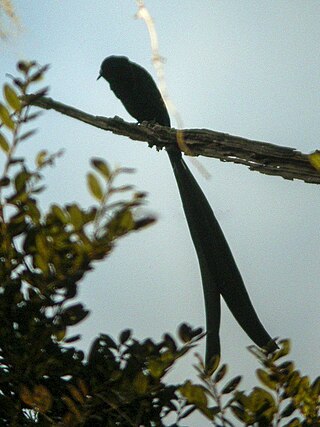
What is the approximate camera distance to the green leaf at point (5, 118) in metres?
1.12

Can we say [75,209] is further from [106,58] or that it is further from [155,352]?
[106,58]

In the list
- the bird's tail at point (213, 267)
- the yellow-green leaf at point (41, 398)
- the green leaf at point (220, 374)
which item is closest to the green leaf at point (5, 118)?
the yellow-green leaf at point (41, 398)

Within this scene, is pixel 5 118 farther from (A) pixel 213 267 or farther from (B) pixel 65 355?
(A) pixel 213 267

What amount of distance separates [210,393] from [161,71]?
0.83 m

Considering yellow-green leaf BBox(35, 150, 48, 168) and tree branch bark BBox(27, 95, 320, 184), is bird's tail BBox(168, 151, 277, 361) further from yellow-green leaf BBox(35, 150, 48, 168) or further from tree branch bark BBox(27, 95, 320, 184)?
yellow-green leaf BBox(35, 150, 48, 168)

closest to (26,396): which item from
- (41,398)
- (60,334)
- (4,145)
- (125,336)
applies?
(41,398)

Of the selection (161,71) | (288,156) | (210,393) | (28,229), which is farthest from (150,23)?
(210,393)

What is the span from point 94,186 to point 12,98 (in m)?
0.25

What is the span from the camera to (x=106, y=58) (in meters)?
2.90

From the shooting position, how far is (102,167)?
98 cm

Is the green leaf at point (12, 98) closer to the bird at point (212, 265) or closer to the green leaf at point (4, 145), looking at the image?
the green leaf at point (4, 145)

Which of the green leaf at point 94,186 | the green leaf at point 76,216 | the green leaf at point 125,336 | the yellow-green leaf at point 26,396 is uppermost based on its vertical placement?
the green leaf at point 94,186

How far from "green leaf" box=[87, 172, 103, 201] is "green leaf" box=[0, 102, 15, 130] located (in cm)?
20

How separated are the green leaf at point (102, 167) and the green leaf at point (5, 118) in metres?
0.20
